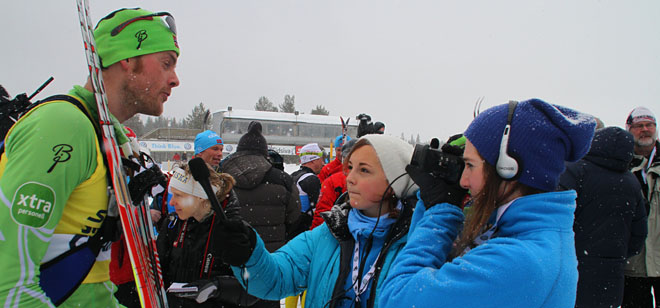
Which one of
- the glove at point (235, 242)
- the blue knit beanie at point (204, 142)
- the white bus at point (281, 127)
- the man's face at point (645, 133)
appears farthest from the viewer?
the white bus at point (281, 127)

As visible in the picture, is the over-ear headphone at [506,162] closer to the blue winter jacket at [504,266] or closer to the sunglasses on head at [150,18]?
the blue winter jacket at [504,266]

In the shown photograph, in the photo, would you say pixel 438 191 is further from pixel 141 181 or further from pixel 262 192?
pixel 262 192

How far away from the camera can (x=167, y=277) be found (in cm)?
263

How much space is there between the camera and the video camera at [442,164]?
125 centimetres

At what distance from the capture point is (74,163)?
1190 millimetres

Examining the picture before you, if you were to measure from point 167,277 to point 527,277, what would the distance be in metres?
2.57

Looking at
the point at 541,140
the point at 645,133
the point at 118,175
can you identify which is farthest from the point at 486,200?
the point at 645,133

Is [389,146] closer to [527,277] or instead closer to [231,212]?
[527,277]

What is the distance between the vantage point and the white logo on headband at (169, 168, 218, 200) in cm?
250

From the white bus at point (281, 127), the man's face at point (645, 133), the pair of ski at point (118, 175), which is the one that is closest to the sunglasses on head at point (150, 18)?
the pair of ski at point (118, 175)

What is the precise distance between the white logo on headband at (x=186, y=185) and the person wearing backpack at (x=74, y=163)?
3.16ft

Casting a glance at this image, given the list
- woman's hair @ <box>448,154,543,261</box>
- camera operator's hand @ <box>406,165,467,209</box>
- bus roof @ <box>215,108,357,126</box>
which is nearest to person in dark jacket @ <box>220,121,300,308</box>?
camera operator's hand @ <box>406,165,467,209</box>

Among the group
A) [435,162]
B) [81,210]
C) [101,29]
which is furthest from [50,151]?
[435,162]

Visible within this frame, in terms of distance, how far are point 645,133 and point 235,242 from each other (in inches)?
174
